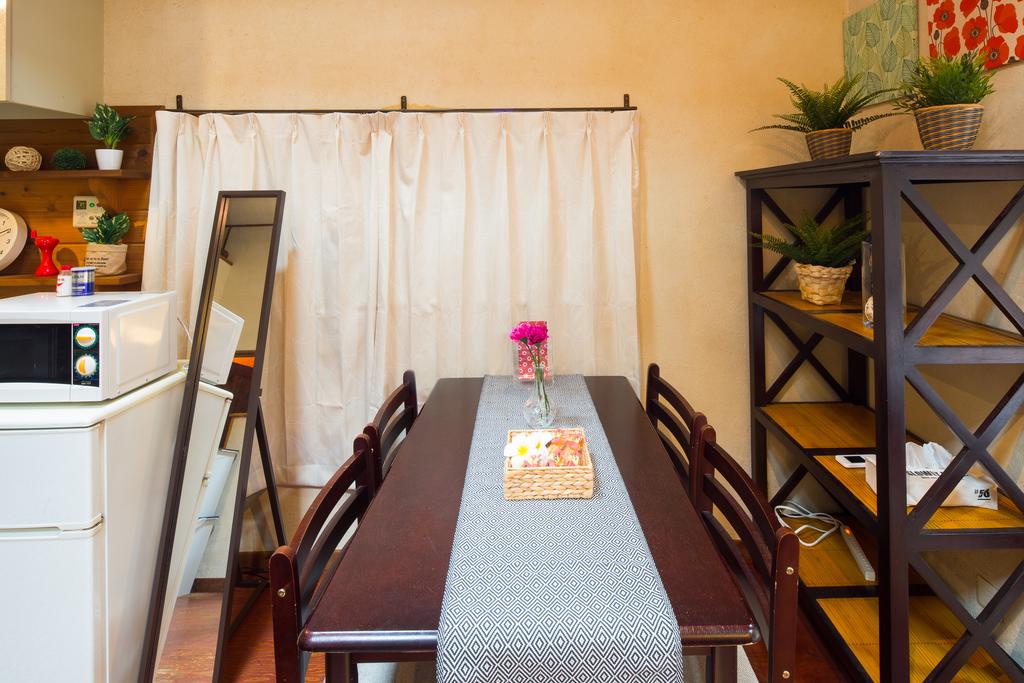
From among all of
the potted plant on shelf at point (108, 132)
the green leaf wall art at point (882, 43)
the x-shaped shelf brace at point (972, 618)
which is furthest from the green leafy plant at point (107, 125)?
the x-shaped shelf brace at point (972, 618)

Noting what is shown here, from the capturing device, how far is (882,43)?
2.32m

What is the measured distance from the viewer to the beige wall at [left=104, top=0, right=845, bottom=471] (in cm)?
258

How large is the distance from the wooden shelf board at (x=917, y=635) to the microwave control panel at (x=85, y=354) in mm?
2251

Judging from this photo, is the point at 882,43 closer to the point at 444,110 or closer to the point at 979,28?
the point at 979,28

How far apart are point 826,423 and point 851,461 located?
0.39m

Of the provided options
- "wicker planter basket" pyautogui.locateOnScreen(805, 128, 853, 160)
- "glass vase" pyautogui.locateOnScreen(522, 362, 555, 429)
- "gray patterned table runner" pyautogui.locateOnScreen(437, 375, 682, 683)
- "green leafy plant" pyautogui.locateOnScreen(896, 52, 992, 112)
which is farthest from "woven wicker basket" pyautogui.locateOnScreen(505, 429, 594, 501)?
"wicker planter basket" pyautogui.locateOnScreen(805, 128, 853, 160)

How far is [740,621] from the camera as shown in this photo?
1059mm

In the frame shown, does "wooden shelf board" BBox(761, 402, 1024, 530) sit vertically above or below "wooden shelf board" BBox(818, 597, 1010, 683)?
above

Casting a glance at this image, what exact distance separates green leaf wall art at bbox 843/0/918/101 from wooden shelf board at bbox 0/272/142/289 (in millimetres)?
2797

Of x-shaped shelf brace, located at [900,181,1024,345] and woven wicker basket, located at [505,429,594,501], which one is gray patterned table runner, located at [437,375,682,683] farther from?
x-shaped shelf brace, located at [900,181,1024,345]

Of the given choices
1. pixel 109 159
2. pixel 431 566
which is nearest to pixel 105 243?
pixel 109 159

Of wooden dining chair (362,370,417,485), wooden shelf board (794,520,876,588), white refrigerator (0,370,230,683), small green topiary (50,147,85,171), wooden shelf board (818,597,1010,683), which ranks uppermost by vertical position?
small green topiary (50,147,85,171)

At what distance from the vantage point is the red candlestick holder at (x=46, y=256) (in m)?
2.34

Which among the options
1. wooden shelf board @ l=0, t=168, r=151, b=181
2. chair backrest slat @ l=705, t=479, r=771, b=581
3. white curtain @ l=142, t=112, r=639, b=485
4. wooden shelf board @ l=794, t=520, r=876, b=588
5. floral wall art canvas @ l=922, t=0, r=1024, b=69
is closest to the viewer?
chair backrest slat @ l=705, t=479, r=771, b=581
